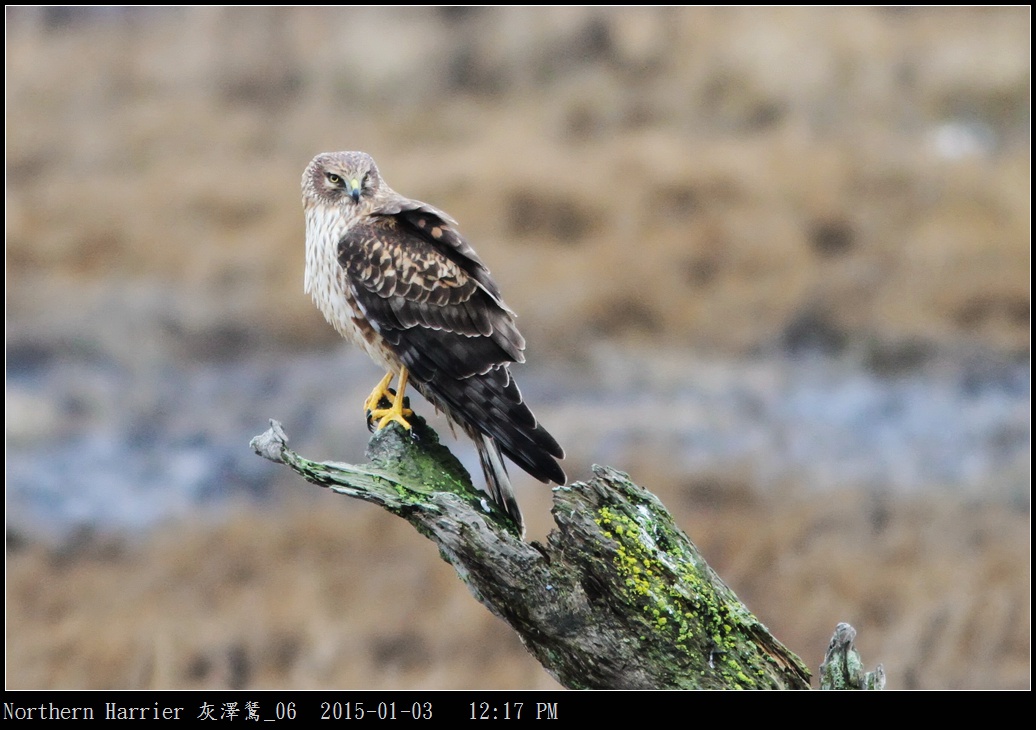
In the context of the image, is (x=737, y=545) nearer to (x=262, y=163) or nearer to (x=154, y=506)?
(x=154, y=506)

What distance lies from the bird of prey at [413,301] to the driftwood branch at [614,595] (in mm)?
955

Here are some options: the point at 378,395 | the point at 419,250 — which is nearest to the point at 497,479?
the point at 378,395

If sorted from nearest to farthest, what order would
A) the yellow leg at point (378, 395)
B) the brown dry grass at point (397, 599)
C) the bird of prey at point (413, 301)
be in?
the bird of prey at point (413, 301), the yellow leg at point (378, 395), the brown dry grass at point (397, 599)

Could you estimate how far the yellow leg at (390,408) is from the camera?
527 cm

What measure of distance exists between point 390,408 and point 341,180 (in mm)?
1328

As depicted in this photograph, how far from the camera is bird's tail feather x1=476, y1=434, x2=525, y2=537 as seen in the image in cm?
485

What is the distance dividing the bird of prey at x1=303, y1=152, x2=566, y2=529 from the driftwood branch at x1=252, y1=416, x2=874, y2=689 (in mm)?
955

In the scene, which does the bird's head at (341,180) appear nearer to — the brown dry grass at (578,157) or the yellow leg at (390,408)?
the yellow leg at (390,408)

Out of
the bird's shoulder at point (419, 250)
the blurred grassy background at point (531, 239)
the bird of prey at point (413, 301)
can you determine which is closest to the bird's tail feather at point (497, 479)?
the bird of prey at point (413, 301)

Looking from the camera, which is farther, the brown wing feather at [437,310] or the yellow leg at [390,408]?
the brown wing feather at [437,310]

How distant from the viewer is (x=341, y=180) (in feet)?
20.4

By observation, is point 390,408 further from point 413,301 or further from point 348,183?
point 348,183

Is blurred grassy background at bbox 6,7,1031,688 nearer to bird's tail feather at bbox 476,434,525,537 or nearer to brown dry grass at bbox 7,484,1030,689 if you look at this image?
brown dry grass at bbox 7,484,1030,689

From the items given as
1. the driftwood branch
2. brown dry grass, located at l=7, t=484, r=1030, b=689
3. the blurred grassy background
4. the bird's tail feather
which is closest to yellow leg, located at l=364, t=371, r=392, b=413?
the bird's tail feather
